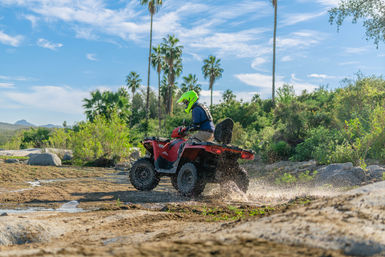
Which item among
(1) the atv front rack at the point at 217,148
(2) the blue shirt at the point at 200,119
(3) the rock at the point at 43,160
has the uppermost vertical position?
(2) the blue shirt at the point at 200,119

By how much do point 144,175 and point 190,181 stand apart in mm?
1818

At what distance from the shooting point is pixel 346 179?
981 centimetres

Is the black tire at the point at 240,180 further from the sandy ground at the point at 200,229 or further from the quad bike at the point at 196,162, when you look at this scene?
the sandy ground at the point at 200,229

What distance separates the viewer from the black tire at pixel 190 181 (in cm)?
825

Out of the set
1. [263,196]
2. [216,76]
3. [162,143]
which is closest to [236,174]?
[263,196]

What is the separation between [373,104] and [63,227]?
14.6 metres

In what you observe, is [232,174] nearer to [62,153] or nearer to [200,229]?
[200,229]

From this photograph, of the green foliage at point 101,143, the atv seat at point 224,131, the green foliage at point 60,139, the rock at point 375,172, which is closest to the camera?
the atv seat at point 224,131

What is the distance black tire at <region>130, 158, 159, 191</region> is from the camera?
380 inches

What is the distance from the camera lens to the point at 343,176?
9969mm

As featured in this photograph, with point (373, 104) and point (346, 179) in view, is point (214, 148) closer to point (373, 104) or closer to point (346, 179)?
point (346, 179)

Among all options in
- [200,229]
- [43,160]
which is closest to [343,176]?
[200,229]

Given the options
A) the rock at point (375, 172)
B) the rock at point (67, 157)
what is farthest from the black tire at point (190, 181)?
the rock at point (67, 157)

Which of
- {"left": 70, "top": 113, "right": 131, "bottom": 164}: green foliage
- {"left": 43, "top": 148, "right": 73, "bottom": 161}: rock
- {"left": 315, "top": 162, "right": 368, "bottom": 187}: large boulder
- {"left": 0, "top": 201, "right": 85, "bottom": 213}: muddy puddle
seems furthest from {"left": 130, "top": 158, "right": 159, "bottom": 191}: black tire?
{"left": 43, "top": 148, "right": 73, "bottom": 161}: rock
